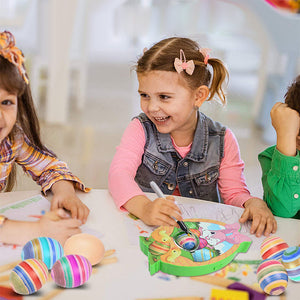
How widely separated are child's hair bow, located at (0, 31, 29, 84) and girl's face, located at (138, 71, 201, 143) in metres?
0.29

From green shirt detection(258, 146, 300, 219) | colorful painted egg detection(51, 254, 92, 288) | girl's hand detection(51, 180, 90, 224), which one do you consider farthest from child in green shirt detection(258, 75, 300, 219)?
colorful painted egg detection(51, 254, 92, 288)

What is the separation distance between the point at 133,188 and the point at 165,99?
0.25m

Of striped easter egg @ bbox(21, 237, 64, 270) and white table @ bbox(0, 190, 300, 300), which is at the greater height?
striped easter egg @ bbox(21, 237, 64, 270)

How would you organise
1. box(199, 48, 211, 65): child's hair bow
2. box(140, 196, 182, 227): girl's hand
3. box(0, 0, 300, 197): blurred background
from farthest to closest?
1. box(0, 0, 300, 197): blurred background
2. box(199, 48, 211, 65): child's hair bow
3. box(140, 196, 182, 227): girl's hand

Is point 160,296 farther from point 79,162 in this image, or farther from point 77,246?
point 79,162

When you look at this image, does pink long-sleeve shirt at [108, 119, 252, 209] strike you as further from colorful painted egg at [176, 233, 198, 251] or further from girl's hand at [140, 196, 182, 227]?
colorful painted egg at [176, 233, 198, 251]

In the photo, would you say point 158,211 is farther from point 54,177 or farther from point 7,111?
point 7,111

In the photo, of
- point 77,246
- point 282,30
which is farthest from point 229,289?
point 282,30

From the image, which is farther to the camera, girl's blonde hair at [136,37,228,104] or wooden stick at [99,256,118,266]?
girl's blonde hair at [136,37,228,104]

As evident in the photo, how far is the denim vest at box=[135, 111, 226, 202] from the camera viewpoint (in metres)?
1.21

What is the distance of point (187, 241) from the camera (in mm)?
791

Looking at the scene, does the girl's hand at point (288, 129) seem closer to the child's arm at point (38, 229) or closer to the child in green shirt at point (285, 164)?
the child in green shirt at point (285, 164)

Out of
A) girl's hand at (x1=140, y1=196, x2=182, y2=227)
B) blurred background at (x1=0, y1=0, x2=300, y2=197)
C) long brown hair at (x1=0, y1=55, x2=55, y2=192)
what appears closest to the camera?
girl's hand at (x1=140, y1=196, x2=182, y2=227)

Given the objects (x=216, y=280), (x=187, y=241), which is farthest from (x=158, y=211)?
(x=216, y=280)
